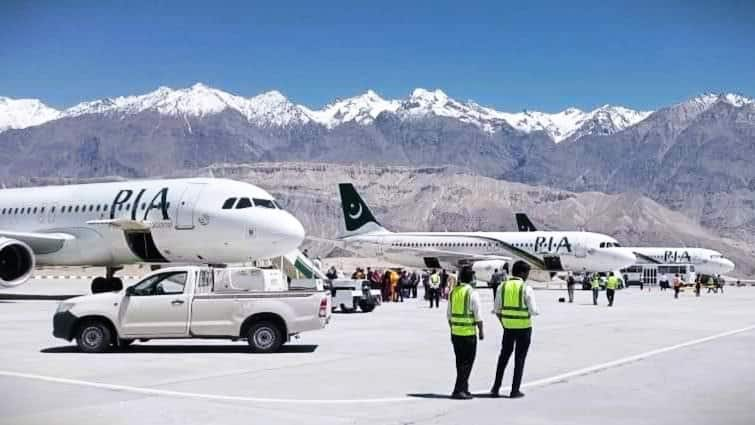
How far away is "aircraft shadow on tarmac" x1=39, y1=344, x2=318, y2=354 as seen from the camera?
733 inches

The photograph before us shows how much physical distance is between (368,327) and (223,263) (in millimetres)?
9618

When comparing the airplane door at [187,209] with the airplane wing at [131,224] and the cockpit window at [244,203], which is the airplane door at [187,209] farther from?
the cockpit window at [244,203]

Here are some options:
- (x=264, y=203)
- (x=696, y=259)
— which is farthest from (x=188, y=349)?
(x=696, y=259)

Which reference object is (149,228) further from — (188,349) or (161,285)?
(161,285)

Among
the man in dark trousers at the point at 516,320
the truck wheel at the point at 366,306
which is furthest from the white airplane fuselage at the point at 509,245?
the man in dark trousers at the point at 516,320

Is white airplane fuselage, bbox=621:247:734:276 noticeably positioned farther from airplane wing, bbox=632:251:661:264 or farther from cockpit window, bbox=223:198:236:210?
cockpit window, bbox=223:198:236:210

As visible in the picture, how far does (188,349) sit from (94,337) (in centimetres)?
183

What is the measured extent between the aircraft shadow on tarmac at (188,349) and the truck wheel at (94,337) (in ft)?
0.99

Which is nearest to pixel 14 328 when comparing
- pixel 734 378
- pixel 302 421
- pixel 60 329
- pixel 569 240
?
pixel 60 329

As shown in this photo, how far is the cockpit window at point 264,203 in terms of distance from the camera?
33.3 m

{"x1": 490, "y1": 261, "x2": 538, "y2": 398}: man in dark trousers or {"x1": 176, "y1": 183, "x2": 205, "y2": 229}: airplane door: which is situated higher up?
{"x1": 176, "y1": 183, "x2": 205, "y2": 229}: airplane door

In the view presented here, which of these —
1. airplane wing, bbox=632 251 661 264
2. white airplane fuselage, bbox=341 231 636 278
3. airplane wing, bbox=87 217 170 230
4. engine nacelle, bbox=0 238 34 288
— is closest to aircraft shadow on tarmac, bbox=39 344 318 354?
airplane wing, bbox=87 217 170 230

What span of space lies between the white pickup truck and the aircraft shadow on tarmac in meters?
0.33

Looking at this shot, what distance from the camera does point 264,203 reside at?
33.7 meters
